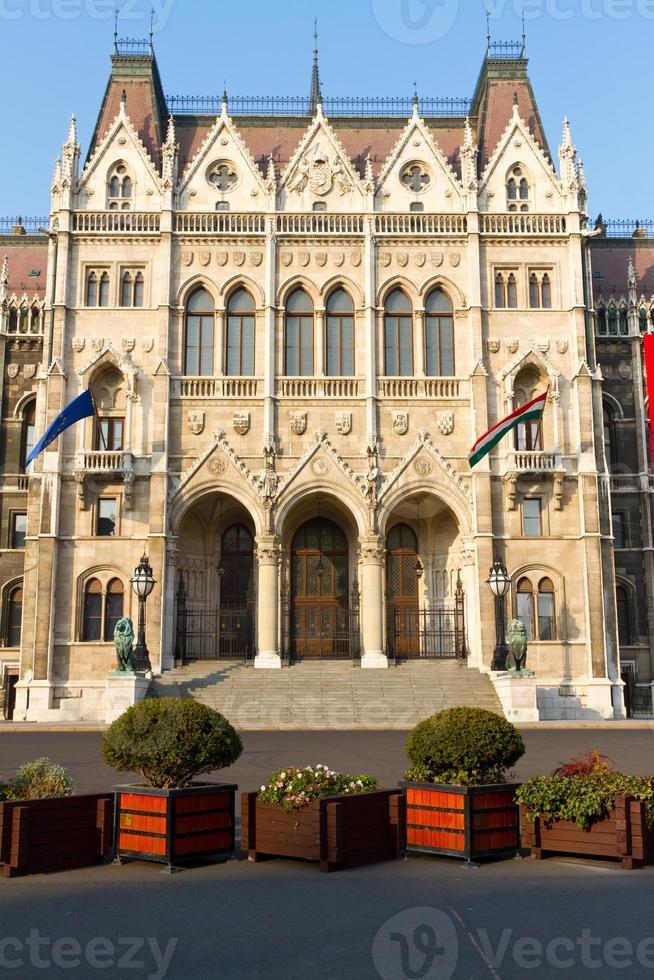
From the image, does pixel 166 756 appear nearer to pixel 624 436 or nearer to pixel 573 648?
pixel 573 648

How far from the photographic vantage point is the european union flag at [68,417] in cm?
Result: 3550

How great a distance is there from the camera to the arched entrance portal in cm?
4112

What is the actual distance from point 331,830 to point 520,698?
24.1 m

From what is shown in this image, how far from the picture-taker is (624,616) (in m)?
45.2

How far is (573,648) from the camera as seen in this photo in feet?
128

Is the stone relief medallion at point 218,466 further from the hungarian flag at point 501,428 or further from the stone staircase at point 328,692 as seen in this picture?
the hungarian flag at point 501,428

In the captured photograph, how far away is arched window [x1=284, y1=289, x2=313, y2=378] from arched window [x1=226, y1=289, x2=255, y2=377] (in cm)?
140

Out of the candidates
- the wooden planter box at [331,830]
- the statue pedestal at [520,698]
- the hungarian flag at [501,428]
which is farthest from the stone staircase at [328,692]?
the wooden planter box at [331,830]

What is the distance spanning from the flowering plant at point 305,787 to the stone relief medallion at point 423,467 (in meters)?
28.9

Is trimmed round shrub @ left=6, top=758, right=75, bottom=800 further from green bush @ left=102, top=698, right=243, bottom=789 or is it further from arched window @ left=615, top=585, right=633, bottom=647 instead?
arched window @ left=615, top=585, right=633, bottom=647

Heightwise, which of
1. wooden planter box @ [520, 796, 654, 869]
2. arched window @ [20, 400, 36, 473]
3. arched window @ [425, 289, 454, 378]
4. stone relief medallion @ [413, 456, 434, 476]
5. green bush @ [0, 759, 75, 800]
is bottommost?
wooden planter box @ [520, 796, 654, 869]

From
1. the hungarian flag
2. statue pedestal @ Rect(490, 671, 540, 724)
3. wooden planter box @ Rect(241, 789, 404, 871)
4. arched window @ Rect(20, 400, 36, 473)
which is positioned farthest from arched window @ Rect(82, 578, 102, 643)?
wooden planter box @ Rect(241, 789, 404, 871)

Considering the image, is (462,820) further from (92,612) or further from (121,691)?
(92,612)

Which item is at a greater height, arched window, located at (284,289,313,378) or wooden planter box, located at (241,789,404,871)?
arched window, located at (284,289,313,378)
